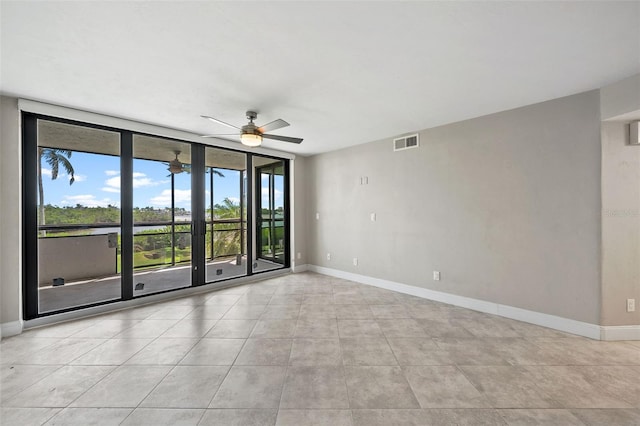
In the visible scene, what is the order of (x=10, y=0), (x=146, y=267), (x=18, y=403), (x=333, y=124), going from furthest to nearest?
1. (x=146, y=267)
2. (x=333, y=124)
3. (x=18, y=403)
4. (x=10, y=0)

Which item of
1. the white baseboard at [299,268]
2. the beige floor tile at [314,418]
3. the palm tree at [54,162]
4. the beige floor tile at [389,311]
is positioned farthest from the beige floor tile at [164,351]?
the white baseboard at [299,268]

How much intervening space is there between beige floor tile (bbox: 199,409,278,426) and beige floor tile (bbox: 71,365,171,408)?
616 millimetres

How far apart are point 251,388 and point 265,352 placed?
1.70 ft

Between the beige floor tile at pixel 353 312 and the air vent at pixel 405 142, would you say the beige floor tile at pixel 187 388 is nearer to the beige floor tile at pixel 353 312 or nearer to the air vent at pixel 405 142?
the beige floor tile at pixel 353 312

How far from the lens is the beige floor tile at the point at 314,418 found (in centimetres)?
162

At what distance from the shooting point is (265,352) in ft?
8.16

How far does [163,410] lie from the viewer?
1.75m

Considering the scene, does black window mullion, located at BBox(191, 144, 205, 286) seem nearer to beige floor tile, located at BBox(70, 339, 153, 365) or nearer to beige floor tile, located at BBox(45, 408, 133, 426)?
beige floor tile, located at BBox(70, 339, 153, 365)

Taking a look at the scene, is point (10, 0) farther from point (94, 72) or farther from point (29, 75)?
point (29, 75)

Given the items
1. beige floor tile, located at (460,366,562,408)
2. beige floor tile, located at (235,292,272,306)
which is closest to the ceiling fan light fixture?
beige floor tile, located at (235,292,272,306)

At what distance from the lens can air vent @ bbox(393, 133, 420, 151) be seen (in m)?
4.20

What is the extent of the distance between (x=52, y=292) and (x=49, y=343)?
2369 millimetres

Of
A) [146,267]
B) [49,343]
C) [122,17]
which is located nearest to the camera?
[122,17]

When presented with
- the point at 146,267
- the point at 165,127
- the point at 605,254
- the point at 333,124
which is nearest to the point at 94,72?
the point at 165,127
